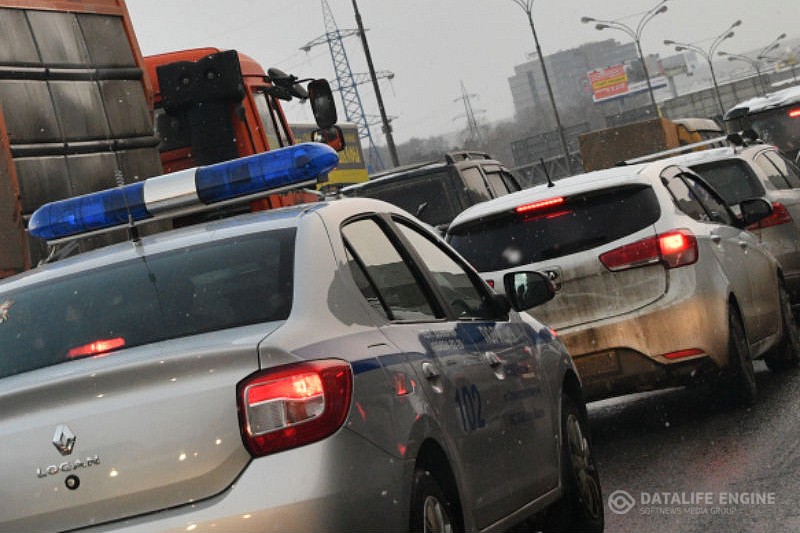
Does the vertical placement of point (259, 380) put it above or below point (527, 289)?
above

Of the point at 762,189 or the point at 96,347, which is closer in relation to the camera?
the point at 96,347

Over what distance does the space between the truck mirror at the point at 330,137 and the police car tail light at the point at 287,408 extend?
10357 millimetres

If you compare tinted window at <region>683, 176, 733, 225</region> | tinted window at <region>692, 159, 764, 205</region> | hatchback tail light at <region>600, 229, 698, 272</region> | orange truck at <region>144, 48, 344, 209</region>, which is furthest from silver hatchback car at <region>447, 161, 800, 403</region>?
tinted window at <region>692, 159, 764, 205</region>

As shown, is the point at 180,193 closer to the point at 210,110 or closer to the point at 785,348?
the point at 785,348

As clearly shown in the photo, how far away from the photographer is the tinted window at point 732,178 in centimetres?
1453

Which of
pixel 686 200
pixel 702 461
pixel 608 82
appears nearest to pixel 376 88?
pixel 686 200

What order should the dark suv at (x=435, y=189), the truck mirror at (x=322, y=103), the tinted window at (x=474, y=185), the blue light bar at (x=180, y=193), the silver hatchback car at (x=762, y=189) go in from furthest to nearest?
the tinted window at (x=474, y=185), the dark suv at (x=435, y=189), the truck mirror at (x=322, y=103), the silver hatchback car at (x=762, y=189), the blue light bar at (x=180, y=193)

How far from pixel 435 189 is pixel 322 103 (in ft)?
10.6

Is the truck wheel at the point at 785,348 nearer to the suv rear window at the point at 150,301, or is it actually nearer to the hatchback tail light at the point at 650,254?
the hatchback tail light at the point at 650,254

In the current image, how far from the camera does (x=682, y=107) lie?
140375mm

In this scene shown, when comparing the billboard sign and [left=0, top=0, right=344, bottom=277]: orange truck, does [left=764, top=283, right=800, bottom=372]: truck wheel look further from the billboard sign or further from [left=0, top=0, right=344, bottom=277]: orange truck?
the billboard sign

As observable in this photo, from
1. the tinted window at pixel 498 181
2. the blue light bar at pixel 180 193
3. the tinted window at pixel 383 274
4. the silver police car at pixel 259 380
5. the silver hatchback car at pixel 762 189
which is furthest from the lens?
the tinted window at pixel 498 181

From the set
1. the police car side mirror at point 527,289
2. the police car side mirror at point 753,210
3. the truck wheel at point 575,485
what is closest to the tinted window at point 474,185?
the police car side mirror at point 753,210

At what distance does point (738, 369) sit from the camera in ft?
32.6
